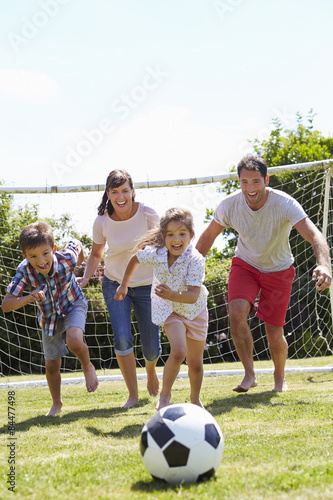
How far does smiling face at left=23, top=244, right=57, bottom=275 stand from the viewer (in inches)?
171

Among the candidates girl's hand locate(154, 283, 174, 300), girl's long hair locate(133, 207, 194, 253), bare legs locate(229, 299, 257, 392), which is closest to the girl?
girl's long hair locate(133, 207, 194, 253)

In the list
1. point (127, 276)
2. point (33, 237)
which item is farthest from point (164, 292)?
point (33, 237)

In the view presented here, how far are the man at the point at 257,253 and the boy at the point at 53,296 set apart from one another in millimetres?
1158

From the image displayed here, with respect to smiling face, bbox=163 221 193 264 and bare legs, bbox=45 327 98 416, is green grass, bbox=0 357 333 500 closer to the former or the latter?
bare legs, bbox=45 327 98 416

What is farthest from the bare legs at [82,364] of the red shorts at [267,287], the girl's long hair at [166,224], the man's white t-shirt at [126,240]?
the red shorts at [267,287]

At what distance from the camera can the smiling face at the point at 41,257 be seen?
4.34 meters

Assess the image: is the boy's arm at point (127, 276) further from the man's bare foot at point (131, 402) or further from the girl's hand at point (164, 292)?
the man's bare foot at point (131, 402)

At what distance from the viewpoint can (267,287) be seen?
16.8 ft

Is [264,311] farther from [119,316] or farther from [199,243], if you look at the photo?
[119,316]

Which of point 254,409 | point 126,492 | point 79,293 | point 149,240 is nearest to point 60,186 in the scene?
point 79,293

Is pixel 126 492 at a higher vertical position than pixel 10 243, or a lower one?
lower

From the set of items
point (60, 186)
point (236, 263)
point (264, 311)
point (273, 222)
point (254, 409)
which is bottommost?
point (254, 409)

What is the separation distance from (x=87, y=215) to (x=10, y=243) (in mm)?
2198

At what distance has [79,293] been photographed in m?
4.74
